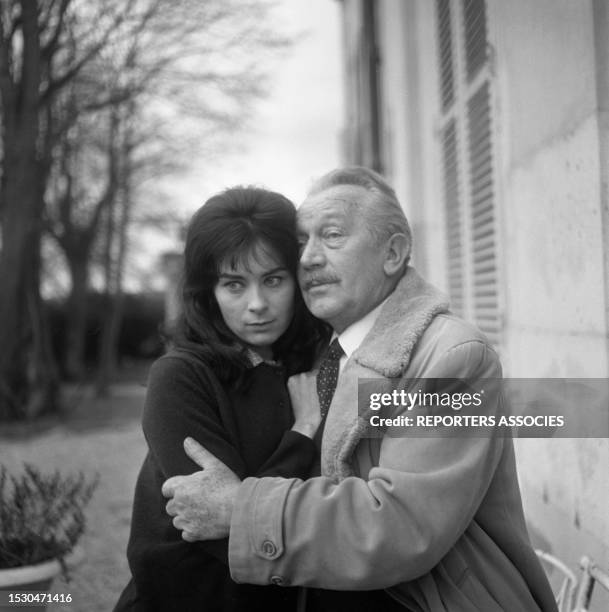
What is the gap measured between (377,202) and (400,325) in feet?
1.03

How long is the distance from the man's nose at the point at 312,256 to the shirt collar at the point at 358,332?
0.17 metres

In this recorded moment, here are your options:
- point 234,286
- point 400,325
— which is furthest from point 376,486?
point 234,286

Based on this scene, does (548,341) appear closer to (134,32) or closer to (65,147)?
(134,32)

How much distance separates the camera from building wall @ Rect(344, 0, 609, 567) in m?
2.07

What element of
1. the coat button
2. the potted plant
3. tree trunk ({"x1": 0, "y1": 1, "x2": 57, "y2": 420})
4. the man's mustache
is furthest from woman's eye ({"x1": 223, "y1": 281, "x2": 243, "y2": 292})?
tree trunk ({"x1": 0, "y1": 1, "x2": 57, "y2": 420})

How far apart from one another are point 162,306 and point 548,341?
22.9 meters

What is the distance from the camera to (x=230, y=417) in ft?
6.13

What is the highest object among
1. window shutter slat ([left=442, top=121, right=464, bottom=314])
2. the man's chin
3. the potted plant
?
window shutter slat ([left=442, top=121, right=464, bottom=314])

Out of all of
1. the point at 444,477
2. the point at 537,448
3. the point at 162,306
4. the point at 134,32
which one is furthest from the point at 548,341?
the point at 162,306

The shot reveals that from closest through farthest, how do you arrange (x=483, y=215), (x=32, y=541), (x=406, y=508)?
(x=406, y=508), (x=32, y=541), (x=483, y=215)

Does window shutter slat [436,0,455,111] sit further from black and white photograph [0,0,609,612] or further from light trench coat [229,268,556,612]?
light trench coat [229,268,556,612]

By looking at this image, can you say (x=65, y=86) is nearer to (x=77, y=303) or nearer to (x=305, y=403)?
(x=305, y=403)

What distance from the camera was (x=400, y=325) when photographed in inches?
68.1

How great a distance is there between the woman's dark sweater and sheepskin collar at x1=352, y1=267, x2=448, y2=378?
273mm
